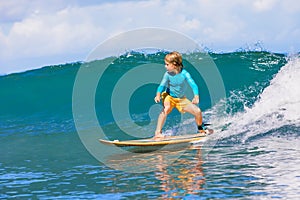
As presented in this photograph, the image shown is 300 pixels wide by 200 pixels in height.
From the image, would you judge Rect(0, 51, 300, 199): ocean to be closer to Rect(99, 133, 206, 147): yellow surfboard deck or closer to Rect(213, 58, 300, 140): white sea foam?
Rect(213, 58, 300, 140): white sea foam

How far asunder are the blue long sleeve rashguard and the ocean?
1.03 meters

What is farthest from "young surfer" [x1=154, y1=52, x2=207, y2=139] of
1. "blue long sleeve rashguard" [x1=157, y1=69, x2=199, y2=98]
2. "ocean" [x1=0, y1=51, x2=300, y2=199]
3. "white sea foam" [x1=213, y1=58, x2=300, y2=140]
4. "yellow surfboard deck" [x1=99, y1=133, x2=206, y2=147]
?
"white sea foam" [x1=213, y1=58, x2=300, y2=140]

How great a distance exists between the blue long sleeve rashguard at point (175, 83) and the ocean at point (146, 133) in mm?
1030

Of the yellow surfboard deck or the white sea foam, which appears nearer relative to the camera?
the yellow surfboard deck

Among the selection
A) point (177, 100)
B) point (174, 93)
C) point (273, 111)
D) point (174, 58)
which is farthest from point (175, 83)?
point (273, 111)

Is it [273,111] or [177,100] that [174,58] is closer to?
[177,100]

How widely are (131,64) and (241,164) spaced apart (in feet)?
55.0

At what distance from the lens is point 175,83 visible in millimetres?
9812

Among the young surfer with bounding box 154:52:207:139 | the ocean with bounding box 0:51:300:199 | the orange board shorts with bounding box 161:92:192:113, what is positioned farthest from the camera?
the orange board shorts with bounding box 161:92:192:113

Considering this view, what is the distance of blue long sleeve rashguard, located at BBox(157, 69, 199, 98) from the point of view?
9742mm

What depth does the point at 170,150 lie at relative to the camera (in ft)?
30.0

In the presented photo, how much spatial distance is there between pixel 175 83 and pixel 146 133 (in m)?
2.88

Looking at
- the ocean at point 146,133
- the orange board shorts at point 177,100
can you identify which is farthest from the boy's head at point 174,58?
the ocean at point 146,133

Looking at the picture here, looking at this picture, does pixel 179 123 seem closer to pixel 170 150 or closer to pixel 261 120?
pixel 261 120
